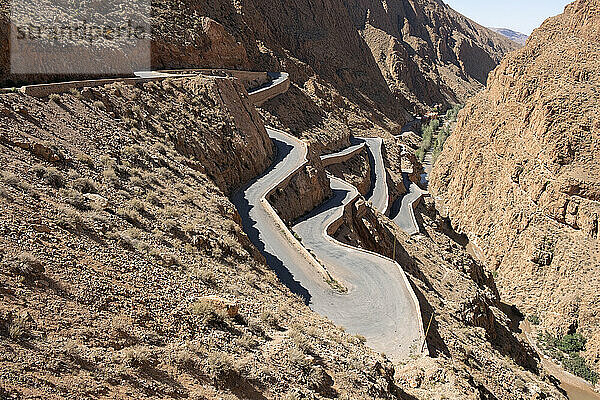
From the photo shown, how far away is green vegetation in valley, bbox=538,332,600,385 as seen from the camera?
28.2 meters

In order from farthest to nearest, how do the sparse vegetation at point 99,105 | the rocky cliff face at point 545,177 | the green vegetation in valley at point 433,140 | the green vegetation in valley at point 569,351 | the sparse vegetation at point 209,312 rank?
1. the green vegetation in valley at point 433,140
2. the rocky cliff face at point 545,177
3. the green vegetation in valley at point 569,351
4. the sparse vegetation at point 99,105
5. the sparse vegetation at point 209,312

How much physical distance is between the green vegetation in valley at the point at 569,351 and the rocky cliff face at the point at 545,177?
2.46 feet

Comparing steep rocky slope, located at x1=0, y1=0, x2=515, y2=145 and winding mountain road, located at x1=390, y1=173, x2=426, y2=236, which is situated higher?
steep rocky slope, located at x1=0, y1=0, x2=515, y2=145

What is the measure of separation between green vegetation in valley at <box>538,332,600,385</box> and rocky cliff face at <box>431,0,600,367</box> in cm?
75

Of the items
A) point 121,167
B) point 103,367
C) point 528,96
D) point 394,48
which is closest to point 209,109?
point 121,167

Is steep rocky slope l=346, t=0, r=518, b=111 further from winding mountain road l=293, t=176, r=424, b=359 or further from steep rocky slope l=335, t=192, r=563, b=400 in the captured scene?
winding mountain road l=293, t=176, r=424, b=359

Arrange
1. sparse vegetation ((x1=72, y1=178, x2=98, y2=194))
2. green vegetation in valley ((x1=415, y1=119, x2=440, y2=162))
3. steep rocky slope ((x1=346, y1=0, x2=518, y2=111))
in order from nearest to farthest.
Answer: sparse vegetation ((x1=72, y1=178, x2=98, y2=194))
green vegetation in valley ((x1=415, y1=119, x2=440, y2=162))
steep rocky slope ((x1=346, y1=0, x2=518, y2=111))

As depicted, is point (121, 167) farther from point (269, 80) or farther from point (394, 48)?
point (394, 48)

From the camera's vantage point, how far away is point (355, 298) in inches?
661

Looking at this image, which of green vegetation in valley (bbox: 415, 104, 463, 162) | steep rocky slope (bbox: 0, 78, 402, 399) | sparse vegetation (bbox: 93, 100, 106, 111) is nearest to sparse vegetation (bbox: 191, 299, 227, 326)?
steep rocky slope (bbox: 0, 78, 402, 399)

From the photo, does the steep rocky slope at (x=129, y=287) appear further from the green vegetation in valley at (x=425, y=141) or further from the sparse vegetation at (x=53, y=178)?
the green vegetation in valley at (x=425, y=141)

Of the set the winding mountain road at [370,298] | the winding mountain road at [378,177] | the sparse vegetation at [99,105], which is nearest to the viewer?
the winding mountain road at [370,298]

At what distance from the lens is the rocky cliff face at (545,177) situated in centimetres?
3444

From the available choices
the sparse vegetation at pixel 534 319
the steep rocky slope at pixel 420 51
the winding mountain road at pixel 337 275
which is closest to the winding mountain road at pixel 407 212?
the sparse vegetation at pixel 534 319
